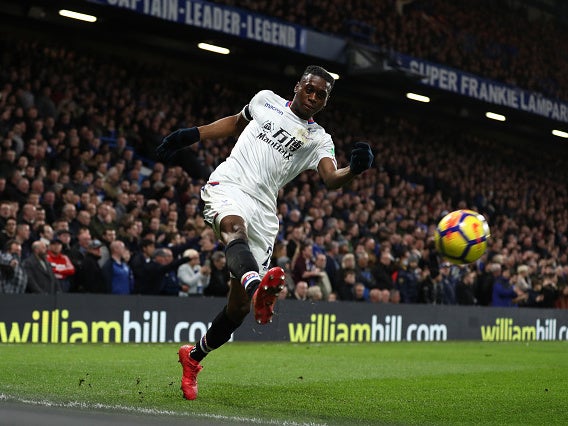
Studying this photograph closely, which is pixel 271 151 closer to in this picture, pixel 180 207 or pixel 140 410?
pixel 140 410

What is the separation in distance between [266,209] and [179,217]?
11.0 metres

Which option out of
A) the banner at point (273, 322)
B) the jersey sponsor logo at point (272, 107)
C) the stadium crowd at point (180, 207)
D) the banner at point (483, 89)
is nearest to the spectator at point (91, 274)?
the stadium crowd at point (180, 207)

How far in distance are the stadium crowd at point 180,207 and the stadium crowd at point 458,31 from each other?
2.53 meters

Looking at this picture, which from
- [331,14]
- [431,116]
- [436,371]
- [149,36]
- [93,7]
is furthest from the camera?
[431,116]

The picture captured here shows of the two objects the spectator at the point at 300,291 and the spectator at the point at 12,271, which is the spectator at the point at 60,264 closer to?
the spectator at the point at 12,271

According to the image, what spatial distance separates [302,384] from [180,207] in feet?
32.5

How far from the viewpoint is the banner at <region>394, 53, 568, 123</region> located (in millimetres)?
26500

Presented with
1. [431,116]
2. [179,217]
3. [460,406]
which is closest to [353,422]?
[460,406]

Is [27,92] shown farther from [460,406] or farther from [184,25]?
[460,406]

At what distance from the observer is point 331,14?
2638cm

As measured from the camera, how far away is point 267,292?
6.32 metres

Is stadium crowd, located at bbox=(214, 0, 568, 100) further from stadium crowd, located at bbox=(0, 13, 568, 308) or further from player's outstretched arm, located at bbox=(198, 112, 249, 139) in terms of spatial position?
player's outstretched arm, located at bbox=(198, 112, 249, 139)

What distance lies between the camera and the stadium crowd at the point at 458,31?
1034 inches

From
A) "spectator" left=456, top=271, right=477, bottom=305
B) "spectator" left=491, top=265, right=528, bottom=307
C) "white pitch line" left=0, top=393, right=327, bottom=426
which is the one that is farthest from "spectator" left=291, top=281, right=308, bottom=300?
"white pitch line" left=0, top=393, right=327, bottom=426
